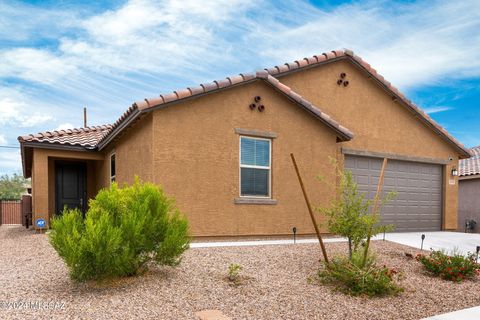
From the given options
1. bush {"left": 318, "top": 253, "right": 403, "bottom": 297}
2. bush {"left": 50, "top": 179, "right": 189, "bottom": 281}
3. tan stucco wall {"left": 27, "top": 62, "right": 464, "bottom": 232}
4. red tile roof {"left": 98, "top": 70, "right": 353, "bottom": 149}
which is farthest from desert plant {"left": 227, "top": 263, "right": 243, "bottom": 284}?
red tile roof {"left": 98, "top": 70, "right": 353, "bottom": 149}

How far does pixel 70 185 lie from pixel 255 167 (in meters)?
8.69

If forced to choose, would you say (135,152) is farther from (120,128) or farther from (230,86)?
(230,86)

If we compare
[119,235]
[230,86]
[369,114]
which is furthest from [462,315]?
[369,114]

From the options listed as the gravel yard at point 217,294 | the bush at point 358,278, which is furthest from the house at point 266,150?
the bush at point 358,278

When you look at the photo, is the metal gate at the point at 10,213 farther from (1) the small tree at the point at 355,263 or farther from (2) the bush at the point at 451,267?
(2) the bush at the point at 451,267

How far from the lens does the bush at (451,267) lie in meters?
7.48

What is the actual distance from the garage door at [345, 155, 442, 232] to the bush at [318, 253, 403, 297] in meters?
6.61

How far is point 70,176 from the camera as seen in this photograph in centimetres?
1577

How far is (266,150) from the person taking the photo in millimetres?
11047

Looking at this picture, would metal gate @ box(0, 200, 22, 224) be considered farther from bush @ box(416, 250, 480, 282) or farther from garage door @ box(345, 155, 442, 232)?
bush @ box(416, 250, 480, 282)

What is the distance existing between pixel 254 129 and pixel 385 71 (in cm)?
722

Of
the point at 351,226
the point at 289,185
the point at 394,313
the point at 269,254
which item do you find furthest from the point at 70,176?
the point at 394,313

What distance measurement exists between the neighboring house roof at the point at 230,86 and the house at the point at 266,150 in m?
0.04

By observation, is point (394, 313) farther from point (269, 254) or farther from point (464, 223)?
point (464, 223)
